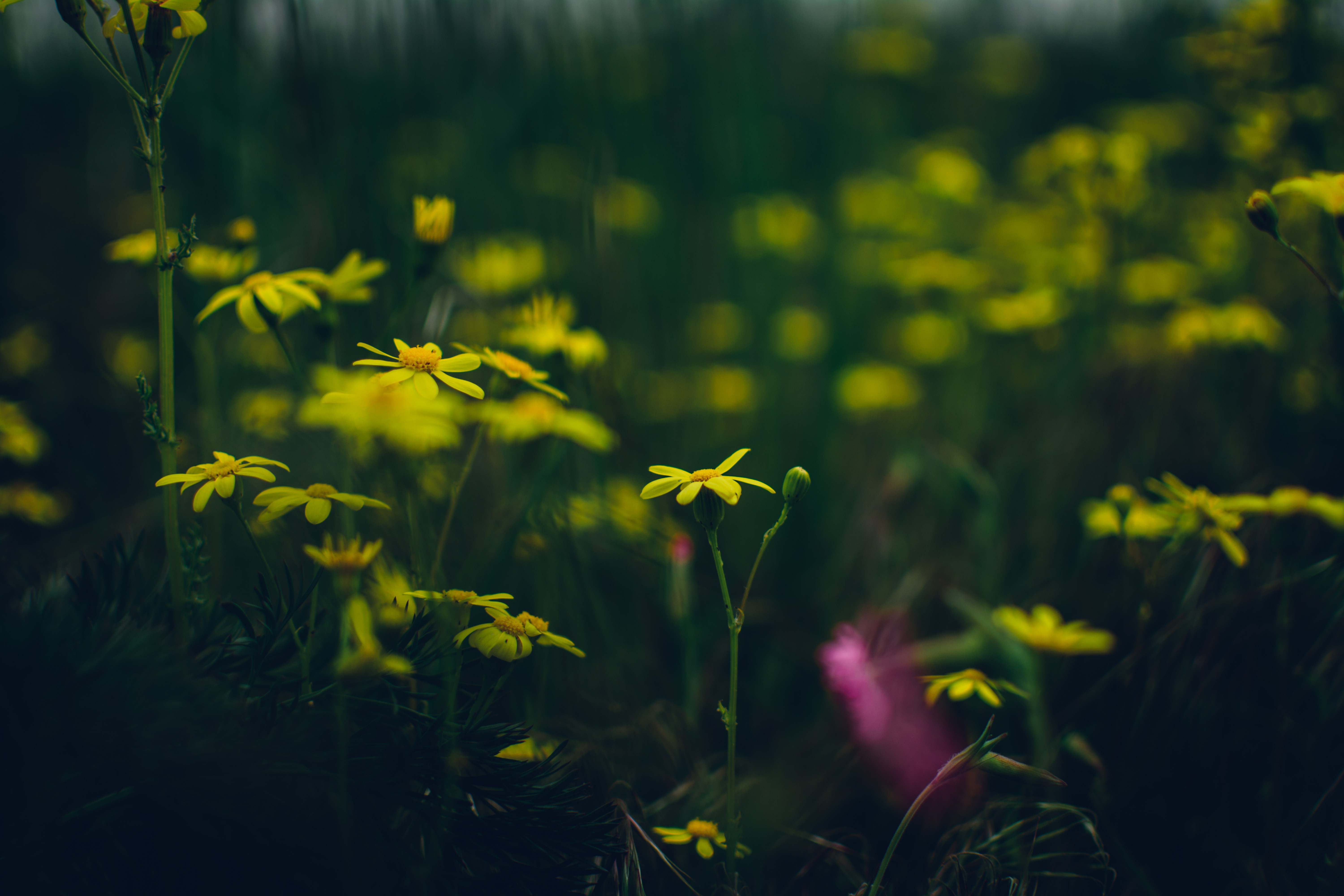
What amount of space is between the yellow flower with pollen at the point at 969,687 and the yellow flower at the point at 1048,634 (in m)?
0.09

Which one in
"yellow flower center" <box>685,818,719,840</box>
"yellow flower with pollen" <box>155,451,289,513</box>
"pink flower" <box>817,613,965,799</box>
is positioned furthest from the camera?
"pink flower" <box>817,613,965,799</box>

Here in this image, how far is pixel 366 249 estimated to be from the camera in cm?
131

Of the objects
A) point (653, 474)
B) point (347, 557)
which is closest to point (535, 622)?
point (347, 557)

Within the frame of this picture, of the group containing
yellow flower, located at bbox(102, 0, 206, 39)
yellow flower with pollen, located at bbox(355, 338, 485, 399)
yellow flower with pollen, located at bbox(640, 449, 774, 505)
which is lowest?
yellow flower with pollen, located at bbox(640, 449, 774, 505)

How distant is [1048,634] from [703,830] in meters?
0.56

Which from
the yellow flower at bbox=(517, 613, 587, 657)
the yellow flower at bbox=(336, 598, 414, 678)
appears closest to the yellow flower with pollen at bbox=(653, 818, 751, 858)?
the yellow flower at bbox=(517, 613, 587, 657)

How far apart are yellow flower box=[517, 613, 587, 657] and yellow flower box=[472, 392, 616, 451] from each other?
0.23m

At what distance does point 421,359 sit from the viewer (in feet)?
2.45

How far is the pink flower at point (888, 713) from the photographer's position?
106 cm

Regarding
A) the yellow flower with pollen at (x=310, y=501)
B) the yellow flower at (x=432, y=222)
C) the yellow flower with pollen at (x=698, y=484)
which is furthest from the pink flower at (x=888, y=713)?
the yellow flower at (x=432, y=222)

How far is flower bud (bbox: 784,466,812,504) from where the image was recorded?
76 cm

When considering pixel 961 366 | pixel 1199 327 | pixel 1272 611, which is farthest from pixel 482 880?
pixel 961 366

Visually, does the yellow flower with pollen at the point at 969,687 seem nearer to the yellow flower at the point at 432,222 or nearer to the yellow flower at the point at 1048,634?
the yellow flower at the point at 1048,634

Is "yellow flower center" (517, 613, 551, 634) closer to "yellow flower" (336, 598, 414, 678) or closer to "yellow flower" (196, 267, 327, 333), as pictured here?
"yellow flower" (336, 598, 414, 678)
